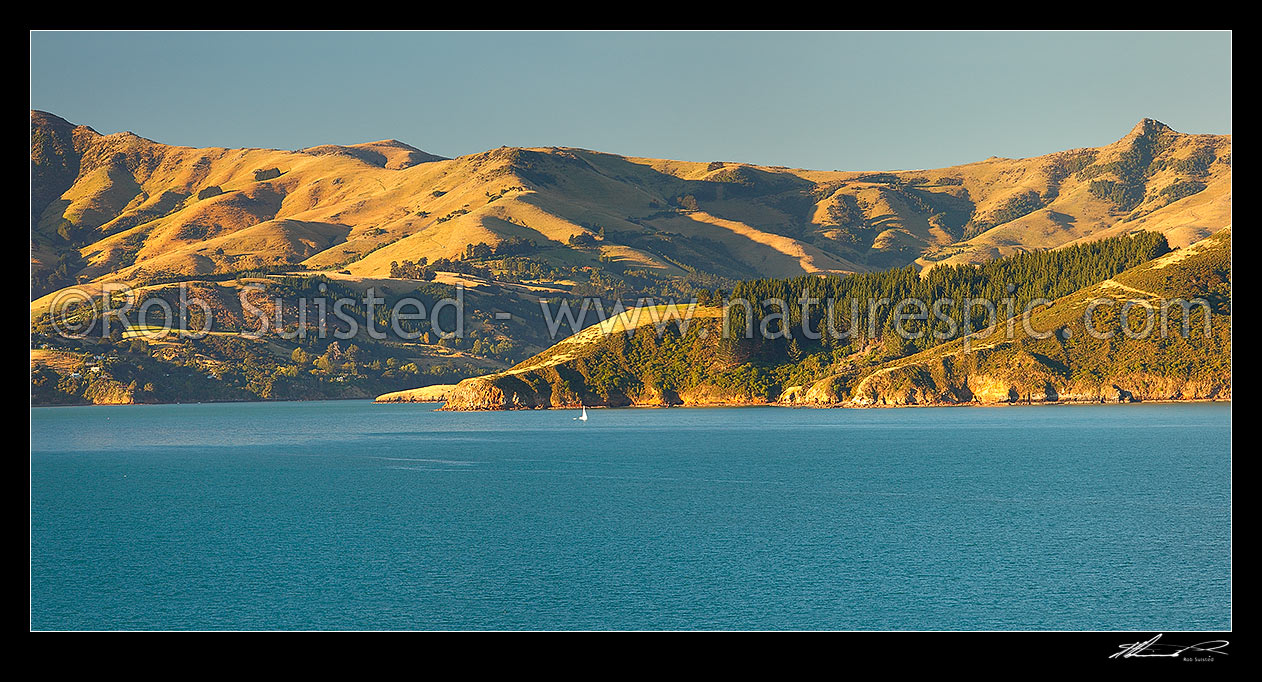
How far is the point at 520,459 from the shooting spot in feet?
362

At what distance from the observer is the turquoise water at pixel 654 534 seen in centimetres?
4819

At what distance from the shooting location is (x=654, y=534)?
65.2 metres

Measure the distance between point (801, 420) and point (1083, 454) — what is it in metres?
56.6
